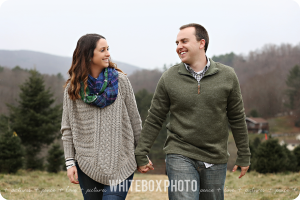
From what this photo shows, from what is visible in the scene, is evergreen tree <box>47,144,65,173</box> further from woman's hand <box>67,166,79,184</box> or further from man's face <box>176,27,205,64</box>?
man's face <box>176,27,205,64</box>

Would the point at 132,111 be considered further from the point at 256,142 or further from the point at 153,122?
the point at 256,142

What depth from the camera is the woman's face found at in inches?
88.1

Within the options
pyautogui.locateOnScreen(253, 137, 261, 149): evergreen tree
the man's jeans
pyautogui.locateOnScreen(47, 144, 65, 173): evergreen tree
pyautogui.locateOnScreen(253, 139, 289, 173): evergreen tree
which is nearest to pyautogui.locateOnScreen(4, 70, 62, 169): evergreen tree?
pyautogui.locateOnScreen(47, 144, 65, 173): evergreen tree

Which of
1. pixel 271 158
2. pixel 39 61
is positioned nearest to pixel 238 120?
pixel 271 158

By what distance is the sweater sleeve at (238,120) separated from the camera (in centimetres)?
229

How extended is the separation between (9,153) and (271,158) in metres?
8.29

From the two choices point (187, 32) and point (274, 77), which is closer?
point (187, 32)

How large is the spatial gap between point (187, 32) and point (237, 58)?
13919 millimetres

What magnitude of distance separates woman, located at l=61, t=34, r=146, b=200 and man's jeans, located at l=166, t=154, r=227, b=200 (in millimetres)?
340

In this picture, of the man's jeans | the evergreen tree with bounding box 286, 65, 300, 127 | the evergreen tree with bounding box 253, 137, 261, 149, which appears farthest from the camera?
the evergreen tree with bounding box 286, 65, 300, 127

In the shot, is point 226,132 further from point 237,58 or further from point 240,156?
point 237,58

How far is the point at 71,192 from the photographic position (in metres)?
6.98

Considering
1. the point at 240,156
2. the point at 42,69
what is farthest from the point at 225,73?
the point at 42,69

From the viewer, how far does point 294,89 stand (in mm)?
13688
